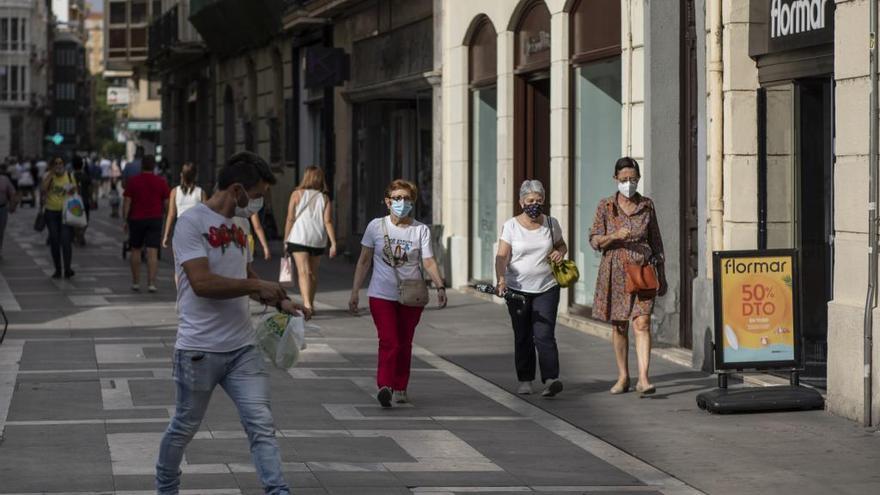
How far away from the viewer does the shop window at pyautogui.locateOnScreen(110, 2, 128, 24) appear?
6078cm

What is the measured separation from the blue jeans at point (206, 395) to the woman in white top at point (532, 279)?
16.3 ft

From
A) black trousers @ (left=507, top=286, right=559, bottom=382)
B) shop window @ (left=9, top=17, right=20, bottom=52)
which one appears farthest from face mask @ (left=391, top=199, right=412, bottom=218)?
shop window @ (left=9, top=17, right=20, bottom=52)

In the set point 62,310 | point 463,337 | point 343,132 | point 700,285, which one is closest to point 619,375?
point 700,285

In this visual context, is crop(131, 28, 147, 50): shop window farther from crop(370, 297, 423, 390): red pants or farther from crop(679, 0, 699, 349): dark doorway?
crop(370, 297, 423, 390): red pants

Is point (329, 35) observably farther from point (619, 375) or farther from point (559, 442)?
point (559, 442)

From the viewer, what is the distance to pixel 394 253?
12352mm

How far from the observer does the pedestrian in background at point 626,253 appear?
12.8m

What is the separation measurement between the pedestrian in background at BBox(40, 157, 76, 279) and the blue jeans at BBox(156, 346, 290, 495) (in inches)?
685

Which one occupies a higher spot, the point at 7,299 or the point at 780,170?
the point at 780,170

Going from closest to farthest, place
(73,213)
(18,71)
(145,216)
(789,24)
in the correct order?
(789,24) < (145,216) < (73,213) < (18,71)

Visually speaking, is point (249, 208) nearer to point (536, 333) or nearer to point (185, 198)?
point (536, 333)

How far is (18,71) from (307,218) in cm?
11723

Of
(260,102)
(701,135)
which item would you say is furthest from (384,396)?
(260,102)

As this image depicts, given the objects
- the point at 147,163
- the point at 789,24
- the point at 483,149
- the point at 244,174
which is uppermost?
the point at 789,24
